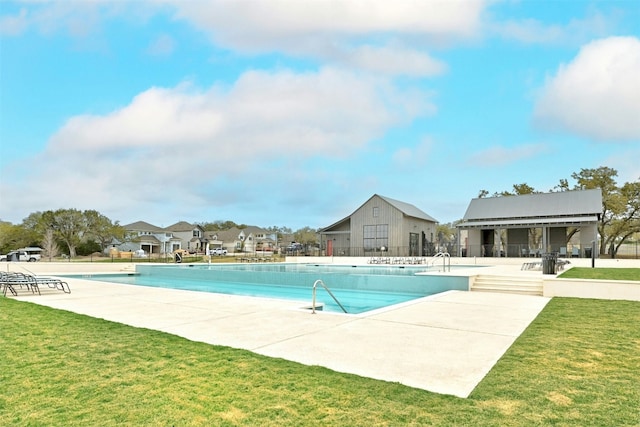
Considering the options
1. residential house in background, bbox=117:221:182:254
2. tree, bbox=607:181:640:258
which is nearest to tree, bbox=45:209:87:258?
residential house in background, bbox=117:221:182:254

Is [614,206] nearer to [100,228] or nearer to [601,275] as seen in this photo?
[601,275]

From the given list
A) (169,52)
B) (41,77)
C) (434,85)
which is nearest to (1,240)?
(41,77)

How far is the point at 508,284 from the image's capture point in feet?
38.9

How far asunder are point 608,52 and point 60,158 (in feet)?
113

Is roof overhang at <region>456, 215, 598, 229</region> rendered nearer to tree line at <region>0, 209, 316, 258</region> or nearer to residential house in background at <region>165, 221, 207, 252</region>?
tree line at <region>0, 209, 316, 258</region>

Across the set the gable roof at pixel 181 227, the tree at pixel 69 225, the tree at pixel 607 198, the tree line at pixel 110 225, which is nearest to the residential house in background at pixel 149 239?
the gable roof at pixel 181 227

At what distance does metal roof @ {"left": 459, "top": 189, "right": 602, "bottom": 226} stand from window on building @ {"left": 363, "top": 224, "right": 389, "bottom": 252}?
251 inches

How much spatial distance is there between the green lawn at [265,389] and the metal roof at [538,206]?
85.1 ft

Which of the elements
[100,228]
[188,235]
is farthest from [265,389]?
[188,235]

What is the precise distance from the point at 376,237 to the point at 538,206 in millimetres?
12297

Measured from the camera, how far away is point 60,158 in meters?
31.1

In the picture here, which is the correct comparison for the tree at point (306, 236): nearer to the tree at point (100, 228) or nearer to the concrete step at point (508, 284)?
the tree at point (100, 228)

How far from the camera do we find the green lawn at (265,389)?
115 inches

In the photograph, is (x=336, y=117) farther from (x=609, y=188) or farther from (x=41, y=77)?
(x=609, y=188)
